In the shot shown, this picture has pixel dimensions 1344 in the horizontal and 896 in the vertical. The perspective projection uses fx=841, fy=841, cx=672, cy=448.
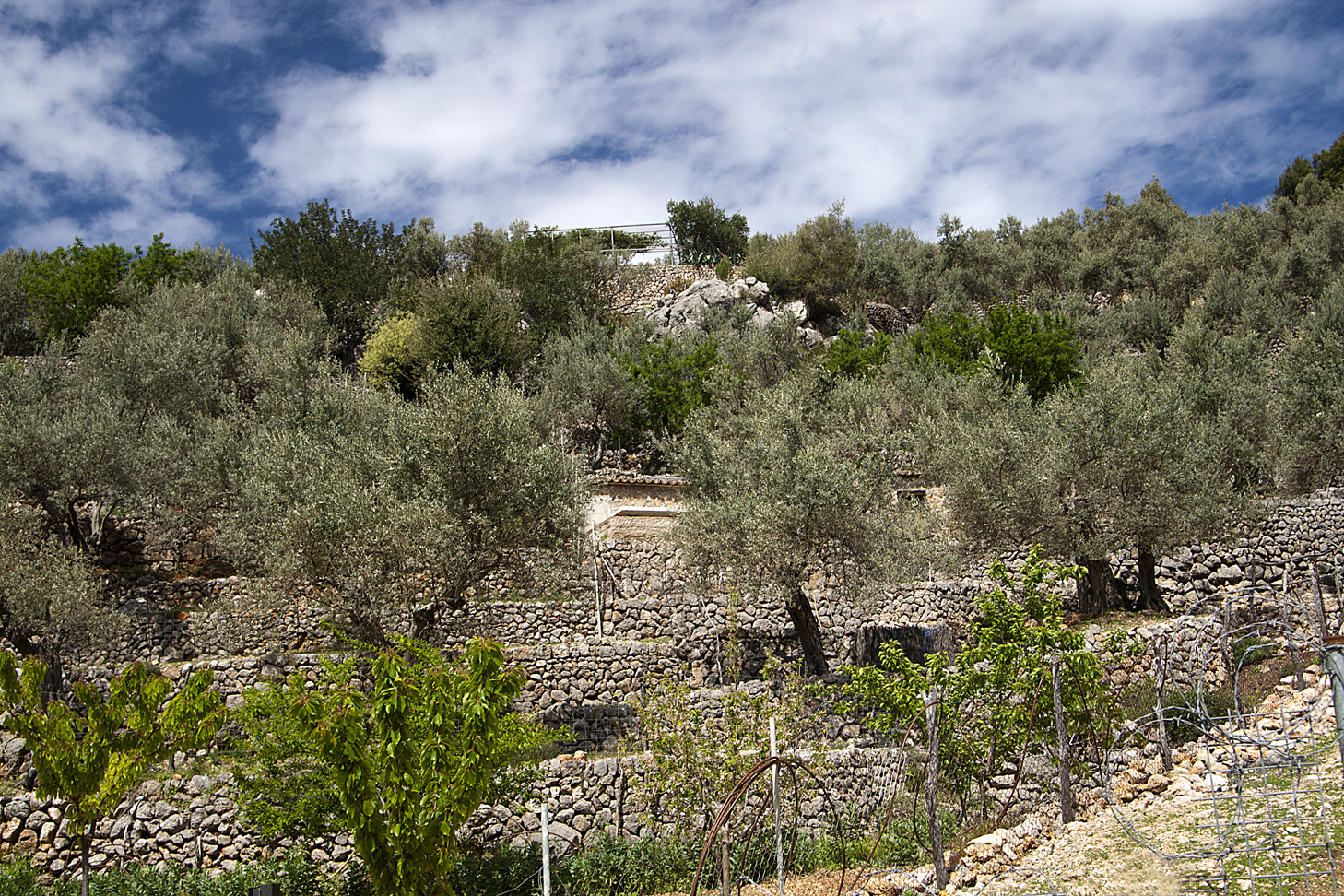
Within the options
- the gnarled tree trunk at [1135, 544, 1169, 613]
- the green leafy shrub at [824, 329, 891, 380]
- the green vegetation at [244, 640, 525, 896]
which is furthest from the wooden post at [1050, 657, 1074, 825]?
the green leafy shrub at [824, 329, 891, 380]

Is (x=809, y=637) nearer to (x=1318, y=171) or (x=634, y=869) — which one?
(x=634, y=869)

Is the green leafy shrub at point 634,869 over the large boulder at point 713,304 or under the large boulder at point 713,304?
under

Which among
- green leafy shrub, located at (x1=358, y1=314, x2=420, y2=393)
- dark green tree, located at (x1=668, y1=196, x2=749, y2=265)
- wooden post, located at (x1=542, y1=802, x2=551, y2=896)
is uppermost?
dark green tree, located at (x1=668, y1=196, x2=749, y2=265)

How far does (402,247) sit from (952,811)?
146 feet

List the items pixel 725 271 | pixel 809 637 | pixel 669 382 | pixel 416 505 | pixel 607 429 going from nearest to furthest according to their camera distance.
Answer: pixel 416 505 → pixel 809 637 → pixel 669 382 → pixel 607 429 → pixel 725 271

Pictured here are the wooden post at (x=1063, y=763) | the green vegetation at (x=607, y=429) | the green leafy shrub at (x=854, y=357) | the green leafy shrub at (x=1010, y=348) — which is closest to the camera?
the wooden post at (x=1063, y=763)

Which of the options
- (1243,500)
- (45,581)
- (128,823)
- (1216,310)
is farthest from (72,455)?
(1216,310)

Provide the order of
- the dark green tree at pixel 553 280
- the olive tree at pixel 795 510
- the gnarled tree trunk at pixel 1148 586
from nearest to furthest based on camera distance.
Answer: the olive tree at pixel 795 510
the gnarled tree trunk at pixel 1148 586
the dark green tree at pixel 553 280

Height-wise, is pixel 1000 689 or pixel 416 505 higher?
pixel 416 505

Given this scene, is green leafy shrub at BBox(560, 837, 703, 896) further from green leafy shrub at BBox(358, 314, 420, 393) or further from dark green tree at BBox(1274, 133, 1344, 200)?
dark green tree at BBox(1274, 133, 1344, 200)

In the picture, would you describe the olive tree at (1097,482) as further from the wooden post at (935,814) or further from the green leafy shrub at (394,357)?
the green leafy shrub at (394,357)

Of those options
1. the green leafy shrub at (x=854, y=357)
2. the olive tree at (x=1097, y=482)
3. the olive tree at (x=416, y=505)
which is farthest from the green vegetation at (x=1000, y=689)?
the green leafy shrub at (x=854, y=357)

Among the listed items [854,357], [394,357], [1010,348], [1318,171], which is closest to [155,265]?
[394,357]

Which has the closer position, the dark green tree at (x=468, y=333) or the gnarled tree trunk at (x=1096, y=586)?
the gnarled tree trunk at (x=1096, y=586)
